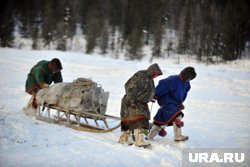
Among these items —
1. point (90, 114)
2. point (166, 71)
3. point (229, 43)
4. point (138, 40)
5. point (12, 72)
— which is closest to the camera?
point (90, 114)

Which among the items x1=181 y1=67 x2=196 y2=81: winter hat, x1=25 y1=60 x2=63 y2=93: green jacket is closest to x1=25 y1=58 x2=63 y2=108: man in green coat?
x1=25 y1=60 x2=63 y2=93: green jacket

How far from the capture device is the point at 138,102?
6.55 meters

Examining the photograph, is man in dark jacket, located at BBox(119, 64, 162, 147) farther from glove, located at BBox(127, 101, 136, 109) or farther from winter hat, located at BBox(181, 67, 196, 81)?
winter hat, located at BBox(181, 67, 196, 81)

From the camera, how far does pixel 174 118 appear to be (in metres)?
6.96

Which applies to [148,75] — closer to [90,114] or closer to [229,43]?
[90,114]

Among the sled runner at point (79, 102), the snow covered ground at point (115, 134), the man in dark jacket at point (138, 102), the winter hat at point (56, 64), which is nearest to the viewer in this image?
the snow covered ground at point (115, 134)

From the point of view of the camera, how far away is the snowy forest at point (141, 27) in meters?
38.6

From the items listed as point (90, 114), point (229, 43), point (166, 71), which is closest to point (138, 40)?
point (229, 43)

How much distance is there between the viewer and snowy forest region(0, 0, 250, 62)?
3862cm

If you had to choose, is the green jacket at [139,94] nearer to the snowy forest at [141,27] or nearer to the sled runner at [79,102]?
the sled runner at [79,102]

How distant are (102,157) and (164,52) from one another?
45176mm

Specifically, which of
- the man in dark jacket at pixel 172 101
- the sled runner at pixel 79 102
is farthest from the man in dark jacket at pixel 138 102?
the sled runner at pixel 79 102

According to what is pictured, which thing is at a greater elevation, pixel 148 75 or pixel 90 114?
pixel 148 75

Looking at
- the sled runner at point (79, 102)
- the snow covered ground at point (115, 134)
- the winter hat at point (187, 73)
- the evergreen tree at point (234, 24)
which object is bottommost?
the snow covered ground at point (115, 134)
